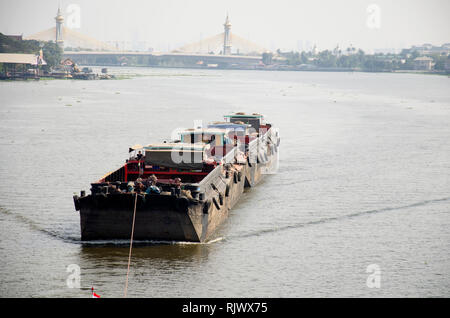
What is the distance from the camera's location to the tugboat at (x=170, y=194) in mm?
24281

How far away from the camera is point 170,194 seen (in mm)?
24172

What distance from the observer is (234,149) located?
1396 inches

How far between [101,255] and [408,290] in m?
9.99

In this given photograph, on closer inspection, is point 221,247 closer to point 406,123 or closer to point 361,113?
point 406,123
